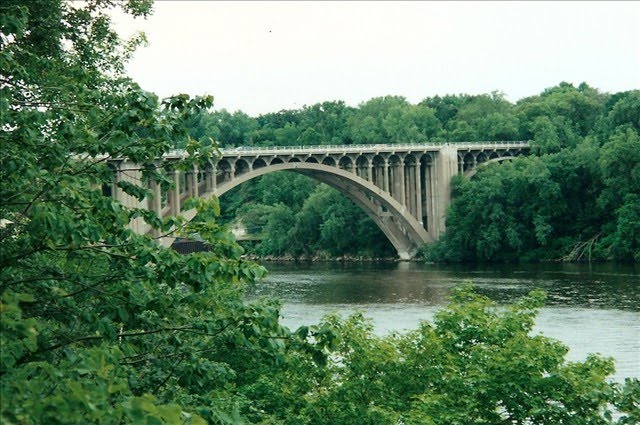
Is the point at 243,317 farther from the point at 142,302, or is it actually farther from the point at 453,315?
the point at 453,315

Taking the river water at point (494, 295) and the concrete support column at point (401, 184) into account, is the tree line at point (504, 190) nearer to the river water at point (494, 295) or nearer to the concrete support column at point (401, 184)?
the concrete support column at point (401, 184)

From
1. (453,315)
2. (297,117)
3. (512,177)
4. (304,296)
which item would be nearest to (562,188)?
(512,177)

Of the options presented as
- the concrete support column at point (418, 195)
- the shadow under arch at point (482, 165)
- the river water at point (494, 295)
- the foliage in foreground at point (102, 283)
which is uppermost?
the shadow under arch at point (482, 165)

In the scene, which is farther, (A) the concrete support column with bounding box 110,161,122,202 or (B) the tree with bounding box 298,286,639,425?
(B) the tree with bounding box 298,286,639,425

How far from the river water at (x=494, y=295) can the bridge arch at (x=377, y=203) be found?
6.97 feet

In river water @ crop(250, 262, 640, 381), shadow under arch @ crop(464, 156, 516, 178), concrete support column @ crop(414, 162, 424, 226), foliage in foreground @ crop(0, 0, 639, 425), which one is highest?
shadow under arch @ crop(464, 156, 516, 178)

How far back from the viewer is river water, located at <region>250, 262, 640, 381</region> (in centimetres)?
2707

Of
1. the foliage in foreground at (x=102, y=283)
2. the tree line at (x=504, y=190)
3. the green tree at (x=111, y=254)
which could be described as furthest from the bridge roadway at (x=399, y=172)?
the green tree at (x=111, y=254)

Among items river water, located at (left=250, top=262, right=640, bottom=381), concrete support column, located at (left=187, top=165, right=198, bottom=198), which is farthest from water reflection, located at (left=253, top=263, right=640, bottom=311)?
concrete support column, located at (left=187, top=165, right=198, bottom=198)

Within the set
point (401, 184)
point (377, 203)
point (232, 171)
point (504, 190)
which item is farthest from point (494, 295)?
point (377, 203)

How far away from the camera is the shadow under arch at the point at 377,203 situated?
5431cm

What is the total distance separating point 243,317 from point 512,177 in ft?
166

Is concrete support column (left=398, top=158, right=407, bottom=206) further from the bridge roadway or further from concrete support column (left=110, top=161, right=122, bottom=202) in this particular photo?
concrete support column (left=110, top=161, right=122, bottom=202)

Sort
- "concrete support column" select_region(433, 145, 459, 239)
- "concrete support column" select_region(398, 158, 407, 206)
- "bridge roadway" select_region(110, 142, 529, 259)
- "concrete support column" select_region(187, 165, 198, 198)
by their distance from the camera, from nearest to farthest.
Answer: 1. "concrete support column" select_region(187, 165, 198, 198)
2. "bridge roadway" select_region(110, 142, 529, 259)
3. "concrete support column" select_region(398, 158, 407, 206)
4. "concrete support column" select_region(433, 145, 459, 239)
